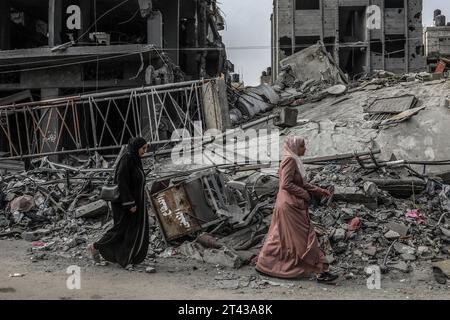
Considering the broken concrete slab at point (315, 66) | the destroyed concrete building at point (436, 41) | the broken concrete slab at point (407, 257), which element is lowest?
the broken concrete slab at point (407, 257)

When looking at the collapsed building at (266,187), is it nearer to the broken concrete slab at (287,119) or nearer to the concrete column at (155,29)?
the broken concrete slab at (287,119)

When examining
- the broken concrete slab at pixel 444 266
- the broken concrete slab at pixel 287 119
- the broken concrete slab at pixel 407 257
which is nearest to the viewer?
the broken concrete slab at pixel 444 266

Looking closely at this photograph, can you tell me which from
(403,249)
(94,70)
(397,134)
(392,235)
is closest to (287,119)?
(397,134)

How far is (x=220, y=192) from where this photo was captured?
24.3ft

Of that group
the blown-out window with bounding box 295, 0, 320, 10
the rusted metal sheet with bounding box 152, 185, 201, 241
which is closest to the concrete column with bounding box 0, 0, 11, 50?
the rusted metal sheet with bounding box 152, 185, 201, 241

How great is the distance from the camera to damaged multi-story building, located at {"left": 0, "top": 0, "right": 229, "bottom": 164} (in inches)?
531

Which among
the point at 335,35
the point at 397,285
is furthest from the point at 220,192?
the point at 335,35

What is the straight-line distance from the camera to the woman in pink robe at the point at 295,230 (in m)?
5.27

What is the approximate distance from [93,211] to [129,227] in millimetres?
2910

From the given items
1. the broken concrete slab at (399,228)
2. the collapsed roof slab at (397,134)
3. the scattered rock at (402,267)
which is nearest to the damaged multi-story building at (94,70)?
the collapsed roof slab at (397,134)

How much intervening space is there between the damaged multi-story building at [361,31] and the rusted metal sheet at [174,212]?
2648 centimetres

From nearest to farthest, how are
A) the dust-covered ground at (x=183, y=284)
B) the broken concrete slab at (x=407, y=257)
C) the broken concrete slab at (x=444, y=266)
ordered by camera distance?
the dust-covered ground at (x=183, y=284) → the broken concrete slab at (x=444, y=266) → the broken concrete slab at (x=407, y=257)

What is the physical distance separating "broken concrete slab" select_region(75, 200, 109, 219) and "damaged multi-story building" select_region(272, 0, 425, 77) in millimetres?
25901

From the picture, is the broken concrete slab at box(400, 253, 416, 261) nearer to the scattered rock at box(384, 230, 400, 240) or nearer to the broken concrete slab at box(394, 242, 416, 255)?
the broken concrete slab at box(394, 242, 416, 255)
